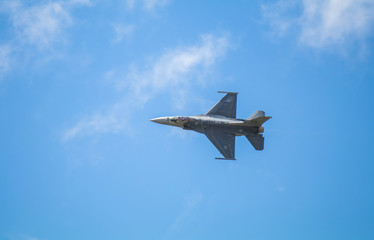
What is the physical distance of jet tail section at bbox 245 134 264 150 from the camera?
7088 cm

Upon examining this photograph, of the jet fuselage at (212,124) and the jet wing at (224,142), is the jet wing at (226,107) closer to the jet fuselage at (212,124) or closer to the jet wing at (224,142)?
the jet fuselage at (212,124)

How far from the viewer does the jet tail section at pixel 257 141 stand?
233 ft

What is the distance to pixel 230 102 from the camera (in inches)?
2918

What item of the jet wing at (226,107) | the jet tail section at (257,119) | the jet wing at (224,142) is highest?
the jet wing at (226,107)

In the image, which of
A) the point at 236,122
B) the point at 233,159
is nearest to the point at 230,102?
the point at 236,122

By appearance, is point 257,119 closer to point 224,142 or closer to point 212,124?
point 224,142

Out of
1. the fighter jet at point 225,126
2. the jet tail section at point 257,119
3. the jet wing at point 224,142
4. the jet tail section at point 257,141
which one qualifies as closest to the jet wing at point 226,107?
the fighter jet at point 225,126

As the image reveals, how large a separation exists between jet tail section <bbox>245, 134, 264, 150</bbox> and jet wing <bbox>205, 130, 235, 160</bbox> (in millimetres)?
2965

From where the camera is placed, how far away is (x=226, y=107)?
2906 inches

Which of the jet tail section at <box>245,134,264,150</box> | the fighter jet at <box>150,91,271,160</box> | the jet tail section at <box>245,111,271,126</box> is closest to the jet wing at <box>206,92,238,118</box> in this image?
the fighter jet at <box>150,91,271,160</box>

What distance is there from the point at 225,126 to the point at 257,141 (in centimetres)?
583

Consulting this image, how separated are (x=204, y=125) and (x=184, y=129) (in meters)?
3.84

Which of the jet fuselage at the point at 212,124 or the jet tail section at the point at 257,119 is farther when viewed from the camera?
the jet fuselage at the point at 212,124

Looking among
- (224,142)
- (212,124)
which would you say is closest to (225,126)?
(212,124)
